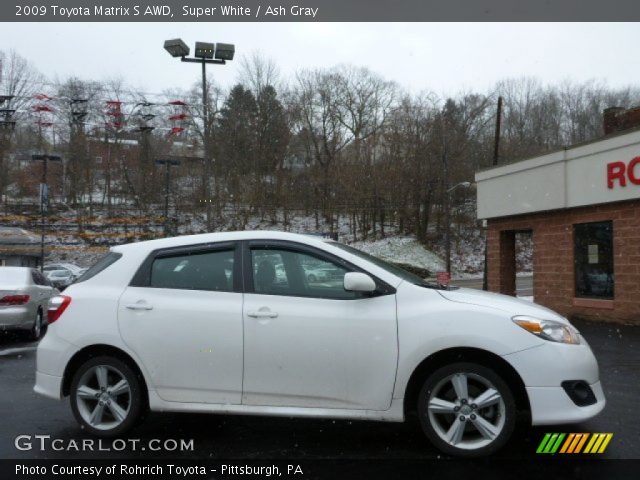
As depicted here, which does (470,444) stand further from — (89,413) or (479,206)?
(479,206)

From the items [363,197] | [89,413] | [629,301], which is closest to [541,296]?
[629,301]

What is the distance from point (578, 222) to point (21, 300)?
12.2m

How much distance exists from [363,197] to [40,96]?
87.8 ft

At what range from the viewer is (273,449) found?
4.29 metres

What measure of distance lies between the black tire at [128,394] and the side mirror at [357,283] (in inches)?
72.3

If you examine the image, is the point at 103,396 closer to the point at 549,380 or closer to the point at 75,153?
the point at 549,380

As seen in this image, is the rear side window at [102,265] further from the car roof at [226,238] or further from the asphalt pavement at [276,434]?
the asphalt pavement at [276,434]

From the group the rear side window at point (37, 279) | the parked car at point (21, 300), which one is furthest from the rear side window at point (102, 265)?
the rear side window at point (37, 279)

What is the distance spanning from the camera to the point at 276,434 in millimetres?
4672

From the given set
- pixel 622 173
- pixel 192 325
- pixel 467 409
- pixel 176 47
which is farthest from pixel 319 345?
pixel 176 47

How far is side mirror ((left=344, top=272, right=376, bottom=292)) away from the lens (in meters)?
4.09

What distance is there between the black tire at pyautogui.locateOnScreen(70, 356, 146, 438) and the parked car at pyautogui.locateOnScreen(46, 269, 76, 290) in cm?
2522

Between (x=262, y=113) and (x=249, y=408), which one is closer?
(x=249, y=408)

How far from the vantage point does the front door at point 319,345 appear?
4.07 meters
